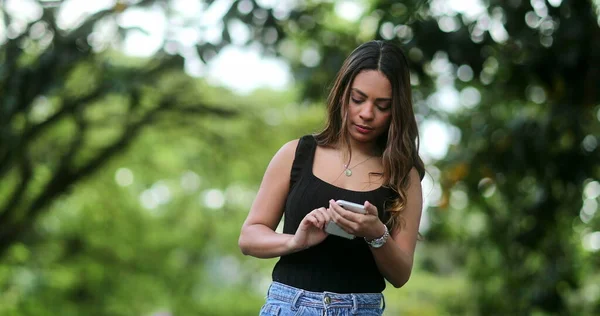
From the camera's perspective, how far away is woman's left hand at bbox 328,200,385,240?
2398 millimetres

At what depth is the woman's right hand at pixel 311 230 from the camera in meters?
2.44

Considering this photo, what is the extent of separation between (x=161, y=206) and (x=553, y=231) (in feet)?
46.5

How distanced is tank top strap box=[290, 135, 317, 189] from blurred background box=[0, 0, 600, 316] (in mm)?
392

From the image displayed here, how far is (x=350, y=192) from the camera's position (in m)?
2.63

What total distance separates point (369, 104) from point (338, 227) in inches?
16.1

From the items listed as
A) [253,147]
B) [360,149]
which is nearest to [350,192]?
[360,149]

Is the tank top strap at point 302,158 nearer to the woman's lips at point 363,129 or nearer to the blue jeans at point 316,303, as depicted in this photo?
the woman's lips at point 363,129

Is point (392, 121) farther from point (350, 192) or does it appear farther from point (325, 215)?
point (325, 215)

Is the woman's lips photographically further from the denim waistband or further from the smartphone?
the denim waistband

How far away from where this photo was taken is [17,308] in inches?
668

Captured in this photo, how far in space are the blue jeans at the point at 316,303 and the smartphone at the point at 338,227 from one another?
7.9 inches

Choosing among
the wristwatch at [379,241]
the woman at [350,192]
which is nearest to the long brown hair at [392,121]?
the woman at [350,192]

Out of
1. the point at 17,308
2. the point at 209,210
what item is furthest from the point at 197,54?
the point at 209,210

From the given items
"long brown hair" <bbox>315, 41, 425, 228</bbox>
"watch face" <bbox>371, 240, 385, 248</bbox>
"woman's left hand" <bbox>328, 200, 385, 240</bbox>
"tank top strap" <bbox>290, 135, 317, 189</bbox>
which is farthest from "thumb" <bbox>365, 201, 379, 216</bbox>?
"tank top strap" <bbox>290, 135, 317, 189</bbox>
